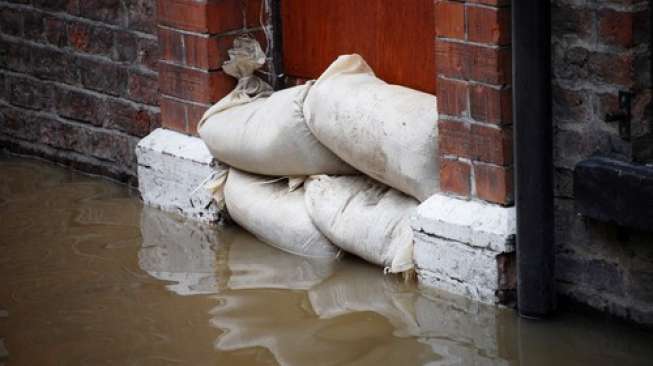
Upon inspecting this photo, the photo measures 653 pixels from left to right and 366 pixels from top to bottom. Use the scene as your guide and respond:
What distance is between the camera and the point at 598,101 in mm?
3590

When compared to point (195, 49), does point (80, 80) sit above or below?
below

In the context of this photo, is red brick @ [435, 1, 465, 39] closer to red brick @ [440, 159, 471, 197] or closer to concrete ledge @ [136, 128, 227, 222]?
red brick @ [440, 159, 471, 197]

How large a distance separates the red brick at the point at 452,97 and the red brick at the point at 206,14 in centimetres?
109

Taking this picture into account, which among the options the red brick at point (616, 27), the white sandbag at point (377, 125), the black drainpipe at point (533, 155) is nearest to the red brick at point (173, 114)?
the white sandbag at point (377, 125)

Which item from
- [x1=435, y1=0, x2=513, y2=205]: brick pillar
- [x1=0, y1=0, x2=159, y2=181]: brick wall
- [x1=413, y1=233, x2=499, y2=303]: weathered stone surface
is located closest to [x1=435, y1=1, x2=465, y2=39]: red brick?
[x1=435, y1=0, x2=513, y2=205]: brick pillar

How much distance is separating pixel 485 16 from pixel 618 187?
0.62 m

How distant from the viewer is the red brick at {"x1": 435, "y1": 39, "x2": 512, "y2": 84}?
12.2 ft

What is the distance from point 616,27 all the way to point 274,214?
146 centimetres

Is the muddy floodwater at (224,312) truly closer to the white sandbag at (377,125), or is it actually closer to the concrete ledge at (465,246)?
the concrete ledge at (465,246)

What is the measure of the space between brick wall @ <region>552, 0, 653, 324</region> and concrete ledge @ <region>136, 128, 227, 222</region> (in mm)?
1490

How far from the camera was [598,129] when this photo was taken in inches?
142

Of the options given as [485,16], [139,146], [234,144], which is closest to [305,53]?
[234,144]

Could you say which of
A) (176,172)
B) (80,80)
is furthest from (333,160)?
(80,80)

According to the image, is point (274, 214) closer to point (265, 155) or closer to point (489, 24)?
point (265, 155)
